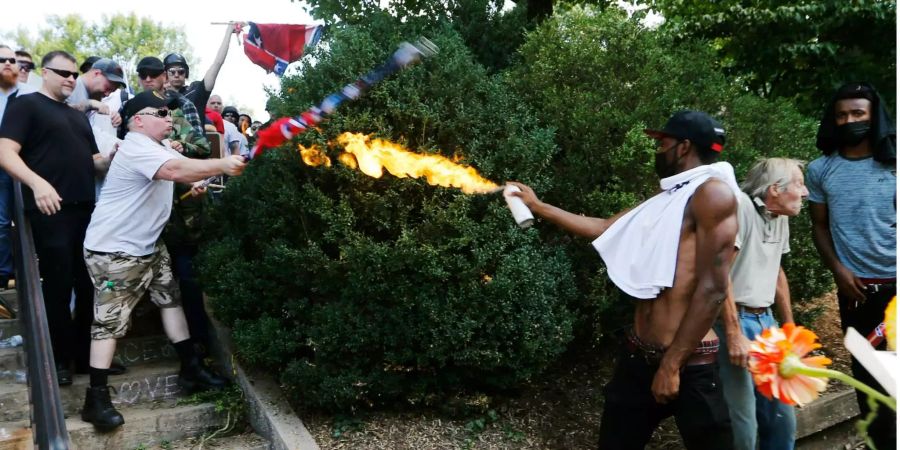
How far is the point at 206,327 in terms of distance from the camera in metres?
5.60

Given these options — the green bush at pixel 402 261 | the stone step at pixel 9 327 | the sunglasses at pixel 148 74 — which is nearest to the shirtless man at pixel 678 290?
the green bush at pixel 402 261

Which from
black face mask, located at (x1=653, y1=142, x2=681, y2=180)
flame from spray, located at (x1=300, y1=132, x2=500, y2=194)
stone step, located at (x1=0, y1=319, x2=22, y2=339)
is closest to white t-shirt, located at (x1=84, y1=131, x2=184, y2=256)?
flame from spray, located at (x1=300, y1=132, x2=500, y2=194)

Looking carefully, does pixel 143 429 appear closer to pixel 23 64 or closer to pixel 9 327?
pixel 9 327

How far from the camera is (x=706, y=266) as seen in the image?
10.0 ft

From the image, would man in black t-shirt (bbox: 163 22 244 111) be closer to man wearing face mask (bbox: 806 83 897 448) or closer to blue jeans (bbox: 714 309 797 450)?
blue jeans (bbox: 714 309 797 450)

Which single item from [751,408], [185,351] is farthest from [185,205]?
[751,408]

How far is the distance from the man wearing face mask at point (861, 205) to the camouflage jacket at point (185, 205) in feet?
14.9

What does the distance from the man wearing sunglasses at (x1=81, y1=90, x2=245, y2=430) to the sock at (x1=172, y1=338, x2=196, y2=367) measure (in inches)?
21.5

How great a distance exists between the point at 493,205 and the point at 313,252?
1222 mm

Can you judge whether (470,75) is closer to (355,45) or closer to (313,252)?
(355,45)

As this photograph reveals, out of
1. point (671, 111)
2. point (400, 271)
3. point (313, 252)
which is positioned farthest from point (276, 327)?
point (671, 111)

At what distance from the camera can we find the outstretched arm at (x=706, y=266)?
3002 millimetres

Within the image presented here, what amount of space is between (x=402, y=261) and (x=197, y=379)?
1965 mm

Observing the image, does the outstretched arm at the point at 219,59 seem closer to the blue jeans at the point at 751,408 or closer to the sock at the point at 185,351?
the sock at the point at 185,351
